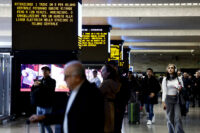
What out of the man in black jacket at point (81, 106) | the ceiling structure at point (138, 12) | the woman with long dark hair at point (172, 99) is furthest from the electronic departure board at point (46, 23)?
the man in black jacket at point (81, 106)

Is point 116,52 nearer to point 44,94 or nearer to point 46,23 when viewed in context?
point 46,23

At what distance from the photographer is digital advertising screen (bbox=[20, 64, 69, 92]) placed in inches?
527

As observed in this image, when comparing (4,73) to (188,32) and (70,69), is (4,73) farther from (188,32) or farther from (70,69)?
(188,32)

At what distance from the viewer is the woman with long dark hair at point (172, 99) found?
9094 millimetres

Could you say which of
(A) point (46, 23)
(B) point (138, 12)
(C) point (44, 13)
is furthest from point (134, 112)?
(B) point (138, 12)

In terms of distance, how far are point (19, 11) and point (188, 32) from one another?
64.6ft

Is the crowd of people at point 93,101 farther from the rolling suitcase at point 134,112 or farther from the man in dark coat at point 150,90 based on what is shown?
the rolling suitcase at point 134,112

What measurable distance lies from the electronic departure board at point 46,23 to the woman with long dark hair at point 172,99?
10.6 ft

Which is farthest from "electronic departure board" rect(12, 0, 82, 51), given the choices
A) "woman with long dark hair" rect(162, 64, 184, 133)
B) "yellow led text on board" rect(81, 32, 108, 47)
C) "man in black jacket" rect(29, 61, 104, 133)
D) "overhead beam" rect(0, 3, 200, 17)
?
"yellow led text on board" rect(81, 32, 108, 47)

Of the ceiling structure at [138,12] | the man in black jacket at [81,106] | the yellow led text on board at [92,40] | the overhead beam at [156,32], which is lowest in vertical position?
the man in black jacket at [81,106]

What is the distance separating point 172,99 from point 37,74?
6.18m

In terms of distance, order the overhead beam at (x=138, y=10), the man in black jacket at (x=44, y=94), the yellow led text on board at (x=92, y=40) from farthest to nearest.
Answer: the yellow led text on board at (x=92, y=40) < the overhead beam at (x=138, y=10) < the man in black jacket at (x=44, y=94)

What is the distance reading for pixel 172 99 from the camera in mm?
9109

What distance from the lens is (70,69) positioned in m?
3.79
